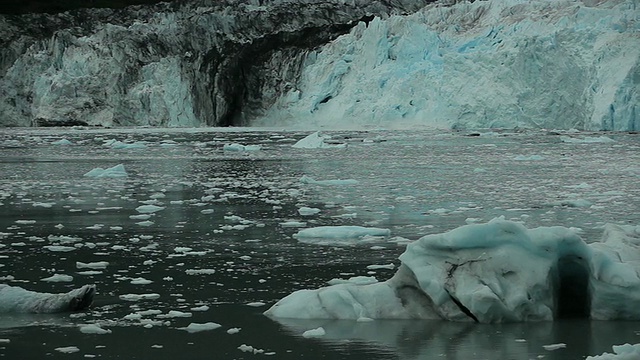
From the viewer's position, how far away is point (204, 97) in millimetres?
33281

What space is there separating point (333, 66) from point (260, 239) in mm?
24841

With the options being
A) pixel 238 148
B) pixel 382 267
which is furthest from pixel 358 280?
pixel 238 148

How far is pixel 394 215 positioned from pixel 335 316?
363 cm

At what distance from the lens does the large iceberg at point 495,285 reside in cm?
375

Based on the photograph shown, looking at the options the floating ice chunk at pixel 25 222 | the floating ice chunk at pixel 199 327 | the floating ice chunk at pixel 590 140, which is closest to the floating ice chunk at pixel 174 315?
the floating ice chunk at pixel 199 327

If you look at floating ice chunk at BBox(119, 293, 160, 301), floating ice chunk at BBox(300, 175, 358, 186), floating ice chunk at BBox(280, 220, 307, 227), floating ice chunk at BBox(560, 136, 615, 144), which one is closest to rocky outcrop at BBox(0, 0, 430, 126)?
floating ice chunk at BBox(560, 136, 615, 144)

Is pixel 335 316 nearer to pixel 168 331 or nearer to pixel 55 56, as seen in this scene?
pixel 168 331

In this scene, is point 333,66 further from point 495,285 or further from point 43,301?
point 495,285

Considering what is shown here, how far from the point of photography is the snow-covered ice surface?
3.45 meters

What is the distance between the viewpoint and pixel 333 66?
30.7m

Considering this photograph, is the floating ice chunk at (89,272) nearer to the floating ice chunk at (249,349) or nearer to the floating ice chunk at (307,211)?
the floating ice chunk at (249,349)

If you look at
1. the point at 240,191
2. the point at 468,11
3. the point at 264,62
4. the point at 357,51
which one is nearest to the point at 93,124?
the point at 264,62

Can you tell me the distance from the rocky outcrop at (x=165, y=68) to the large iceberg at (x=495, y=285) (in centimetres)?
2879

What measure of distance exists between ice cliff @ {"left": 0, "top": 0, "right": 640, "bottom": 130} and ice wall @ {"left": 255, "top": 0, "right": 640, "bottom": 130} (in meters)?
0.04
